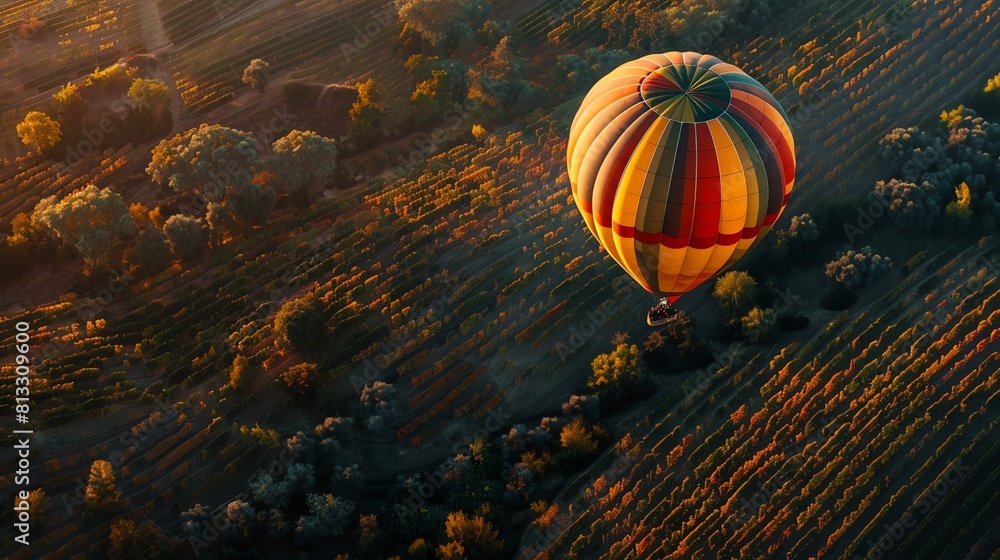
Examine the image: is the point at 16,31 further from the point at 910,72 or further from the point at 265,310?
the point at 910,72

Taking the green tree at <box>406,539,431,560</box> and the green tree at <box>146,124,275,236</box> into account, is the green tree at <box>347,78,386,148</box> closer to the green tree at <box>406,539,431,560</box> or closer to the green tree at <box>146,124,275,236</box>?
the green tree at <box>146,124,275,236</box>

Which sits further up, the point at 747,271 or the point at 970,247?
the point at 747,271

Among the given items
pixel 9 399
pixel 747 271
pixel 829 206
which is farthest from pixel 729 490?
pixel 9 399

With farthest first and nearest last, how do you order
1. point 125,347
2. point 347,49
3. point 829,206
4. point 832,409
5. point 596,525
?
1. point 347,49
2. point 829,206
3. point 125,347
4. point 832,409
5. point 596,525

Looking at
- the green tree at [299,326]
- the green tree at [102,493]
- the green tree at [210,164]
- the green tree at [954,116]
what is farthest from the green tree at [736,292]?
the green tree at [102,493]

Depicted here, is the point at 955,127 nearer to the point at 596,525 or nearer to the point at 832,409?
the point at 832,409

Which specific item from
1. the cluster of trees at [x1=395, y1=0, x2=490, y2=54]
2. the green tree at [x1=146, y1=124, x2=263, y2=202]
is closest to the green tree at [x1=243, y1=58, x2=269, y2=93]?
the green tree at [x1=146, y1=124, x2=263, y2=202]

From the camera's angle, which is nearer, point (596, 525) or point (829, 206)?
point (596, 525)

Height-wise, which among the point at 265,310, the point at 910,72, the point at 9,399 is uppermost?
the point at 9,399

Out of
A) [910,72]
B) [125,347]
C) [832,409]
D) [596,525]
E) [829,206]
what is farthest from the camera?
[910,72]
